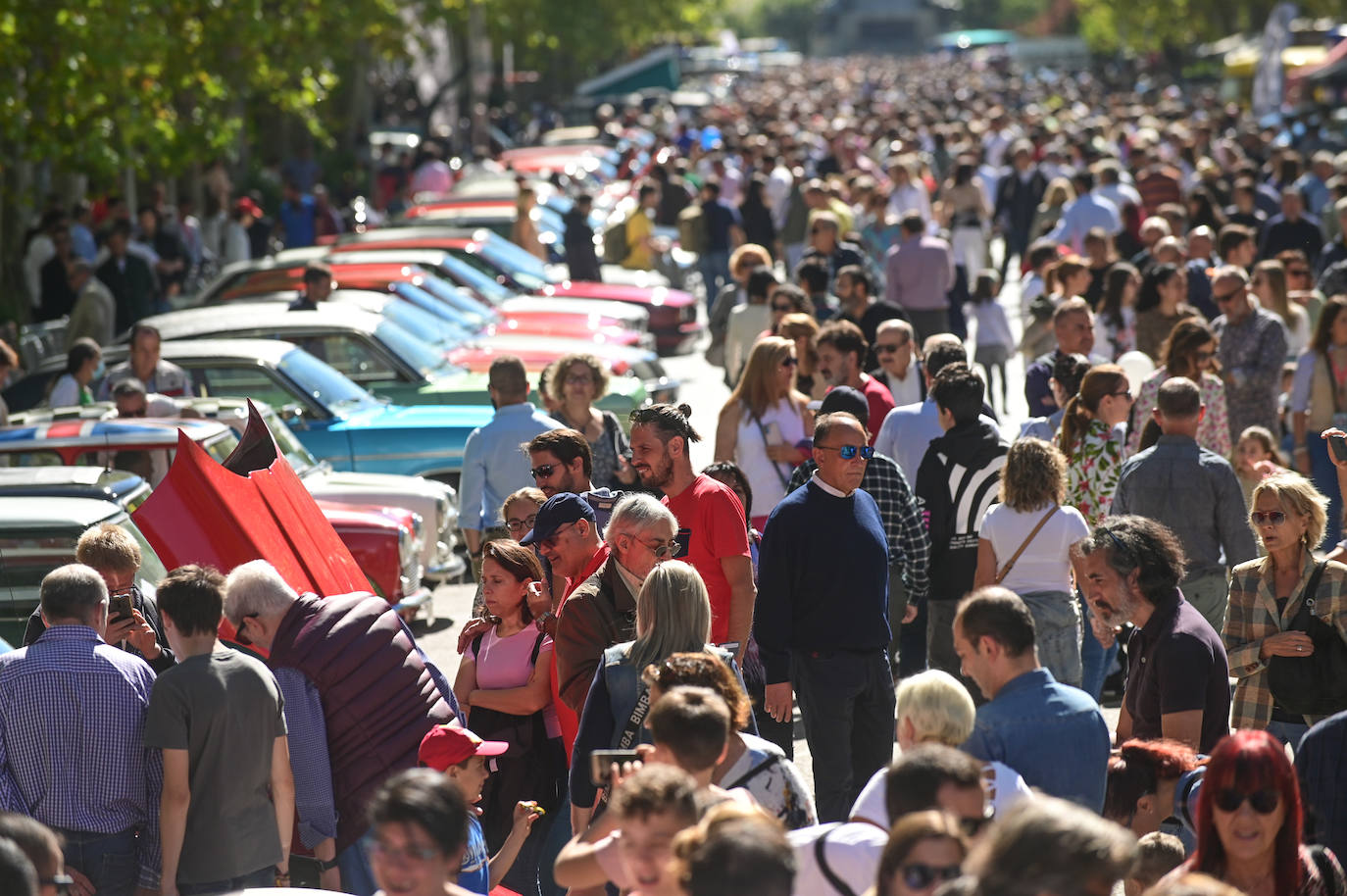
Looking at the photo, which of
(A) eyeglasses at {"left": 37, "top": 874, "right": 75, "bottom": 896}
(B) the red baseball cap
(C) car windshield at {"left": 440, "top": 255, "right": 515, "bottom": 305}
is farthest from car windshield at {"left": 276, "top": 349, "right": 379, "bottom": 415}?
(A) eyeglasses at {"left": 37, "top": 874, "right": 75, "bottom": 896}

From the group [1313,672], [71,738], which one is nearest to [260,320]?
[71,738]

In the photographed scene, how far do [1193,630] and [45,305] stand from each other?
16.9 meters

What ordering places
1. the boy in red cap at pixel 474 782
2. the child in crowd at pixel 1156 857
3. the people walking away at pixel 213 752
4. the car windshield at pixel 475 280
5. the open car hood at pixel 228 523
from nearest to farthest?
1. the child in crowd at pixel 1156 857
2. the boy in red cap at pixel 474 782
3. the people walking away at pixel 213 752
4. the open car hood at pixel 228 523
5. the car windshield at pixel 475 280

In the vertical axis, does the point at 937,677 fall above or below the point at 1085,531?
above

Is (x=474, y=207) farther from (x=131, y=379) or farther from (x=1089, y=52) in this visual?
(x=1089, y=52)

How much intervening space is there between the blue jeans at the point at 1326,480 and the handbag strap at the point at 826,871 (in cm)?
665

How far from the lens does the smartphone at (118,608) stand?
665 cm

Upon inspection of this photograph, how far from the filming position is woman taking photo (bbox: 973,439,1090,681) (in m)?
7.75

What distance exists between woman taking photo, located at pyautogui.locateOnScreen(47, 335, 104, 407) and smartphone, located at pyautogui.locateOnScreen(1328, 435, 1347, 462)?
824 cm

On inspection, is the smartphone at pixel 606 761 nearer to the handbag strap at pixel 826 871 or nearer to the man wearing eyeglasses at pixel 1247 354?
the handbag strap at pixel 826 871

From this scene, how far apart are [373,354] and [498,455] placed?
533 cm

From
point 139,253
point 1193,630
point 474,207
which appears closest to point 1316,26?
point 474,207

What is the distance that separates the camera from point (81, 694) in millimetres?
5781

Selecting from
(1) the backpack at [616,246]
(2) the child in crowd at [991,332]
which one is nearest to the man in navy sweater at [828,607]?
(2) the child in crowd at [991,332]
